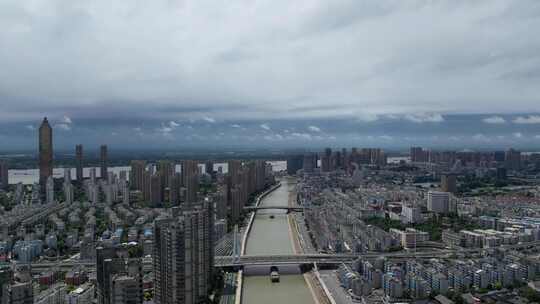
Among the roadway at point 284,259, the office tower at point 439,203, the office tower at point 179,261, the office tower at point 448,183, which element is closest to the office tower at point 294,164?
the office tower at point 448,183

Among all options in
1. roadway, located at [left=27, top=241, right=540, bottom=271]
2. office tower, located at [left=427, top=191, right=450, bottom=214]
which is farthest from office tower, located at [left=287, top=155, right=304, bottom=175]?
roadway, located at [left=27, top=241, right=540, bottom=271]

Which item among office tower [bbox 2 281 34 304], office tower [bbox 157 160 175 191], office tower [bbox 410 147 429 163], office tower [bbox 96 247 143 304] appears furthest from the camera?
office tower [bbox 410 147 429 163]

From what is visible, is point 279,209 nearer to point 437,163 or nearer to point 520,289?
point 520,289

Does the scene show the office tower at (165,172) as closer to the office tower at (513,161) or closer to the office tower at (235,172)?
the office tower at (235,172)

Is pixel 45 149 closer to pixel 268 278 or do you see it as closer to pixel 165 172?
pixel 165 172

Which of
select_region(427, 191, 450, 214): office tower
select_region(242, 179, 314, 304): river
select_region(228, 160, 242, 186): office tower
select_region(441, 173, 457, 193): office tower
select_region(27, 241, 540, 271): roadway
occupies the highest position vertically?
select_region(228, 160, 242, 186): office tower

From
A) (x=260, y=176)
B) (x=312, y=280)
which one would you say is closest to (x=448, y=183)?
(x=260, y=176)

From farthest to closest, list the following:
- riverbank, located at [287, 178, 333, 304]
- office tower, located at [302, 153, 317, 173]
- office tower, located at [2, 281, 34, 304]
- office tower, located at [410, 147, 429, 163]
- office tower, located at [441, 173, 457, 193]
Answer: office tower, located at [410, 147, 429, 163] < office tower, located at [302, 153, 317, 173] < office tower, located at [441, 173, 457, 193] < riverbank, located at [287, 178, 333, 304] < office tower, located at [2, 281, 34, 304]

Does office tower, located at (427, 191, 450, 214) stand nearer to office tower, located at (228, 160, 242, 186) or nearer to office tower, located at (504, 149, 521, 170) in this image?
office tower, located at (228, 160, 242, 186)
